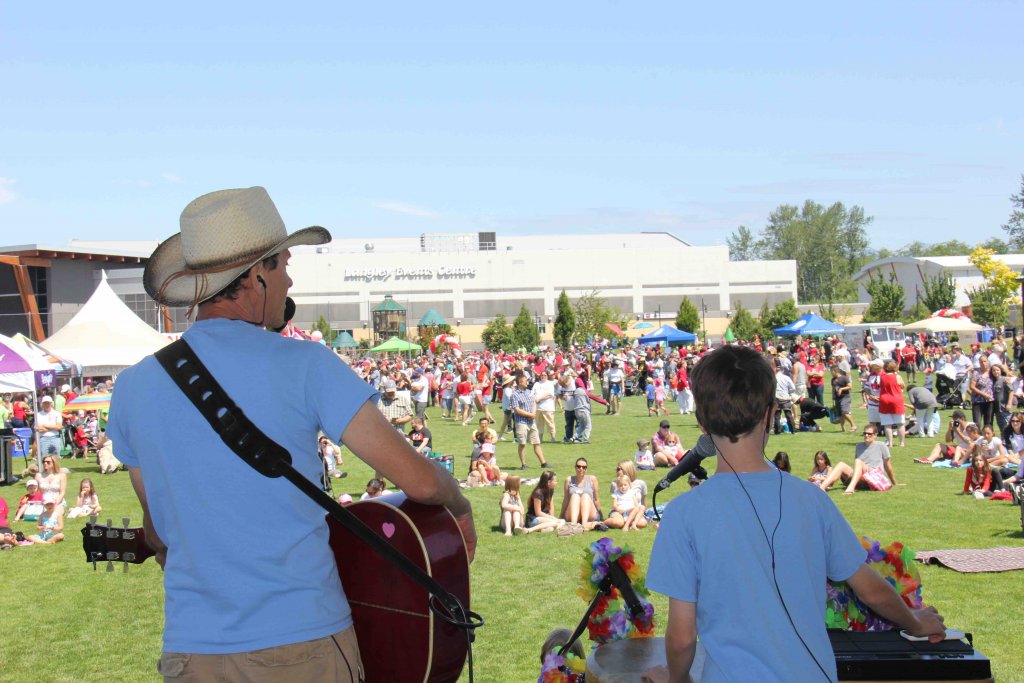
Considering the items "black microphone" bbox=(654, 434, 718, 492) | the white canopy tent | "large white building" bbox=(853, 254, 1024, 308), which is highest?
"large white building" bbox=(853, 254, 1024, 308)

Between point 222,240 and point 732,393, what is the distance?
1.26 metres

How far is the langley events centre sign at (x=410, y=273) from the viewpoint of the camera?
9194cm

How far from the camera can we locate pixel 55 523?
1353cm

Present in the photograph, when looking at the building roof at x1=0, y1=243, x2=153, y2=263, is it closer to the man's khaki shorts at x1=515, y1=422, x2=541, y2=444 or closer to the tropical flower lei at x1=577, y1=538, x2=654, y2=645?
the man's khaki shorts at x1=515, y1=422, x2=541, y2=444

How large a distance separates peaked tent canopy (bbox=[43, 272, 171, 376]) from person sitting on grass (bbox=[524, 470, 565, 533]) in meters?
11.4

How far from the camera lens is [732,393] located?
2387 mm

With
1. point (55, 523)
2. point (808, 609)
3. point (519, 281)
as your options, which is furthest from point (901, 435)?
point (519, 281)

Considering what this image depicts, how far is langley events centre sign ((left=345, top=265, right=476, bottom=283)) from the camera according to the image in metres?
91.9

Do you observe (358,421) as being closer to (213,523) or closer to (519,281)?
(213,523)

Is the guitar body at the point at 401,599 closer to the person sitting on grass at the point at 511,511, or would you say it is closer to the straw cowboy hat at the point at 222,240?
the straw cowboy hat at the point at 222,240

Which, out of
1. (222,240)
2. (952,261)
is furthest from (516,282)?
(222,240)

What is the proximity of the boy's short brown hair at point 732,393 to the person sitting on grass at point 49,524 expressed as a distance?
41.5 feet

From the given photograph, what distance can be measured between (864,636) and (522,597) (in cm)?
609

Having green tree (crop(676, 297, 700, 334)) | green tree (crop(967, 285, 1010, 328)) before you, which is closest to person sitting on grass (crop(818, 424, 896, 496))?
green tree (crop(967, 285, 1010, 328))
